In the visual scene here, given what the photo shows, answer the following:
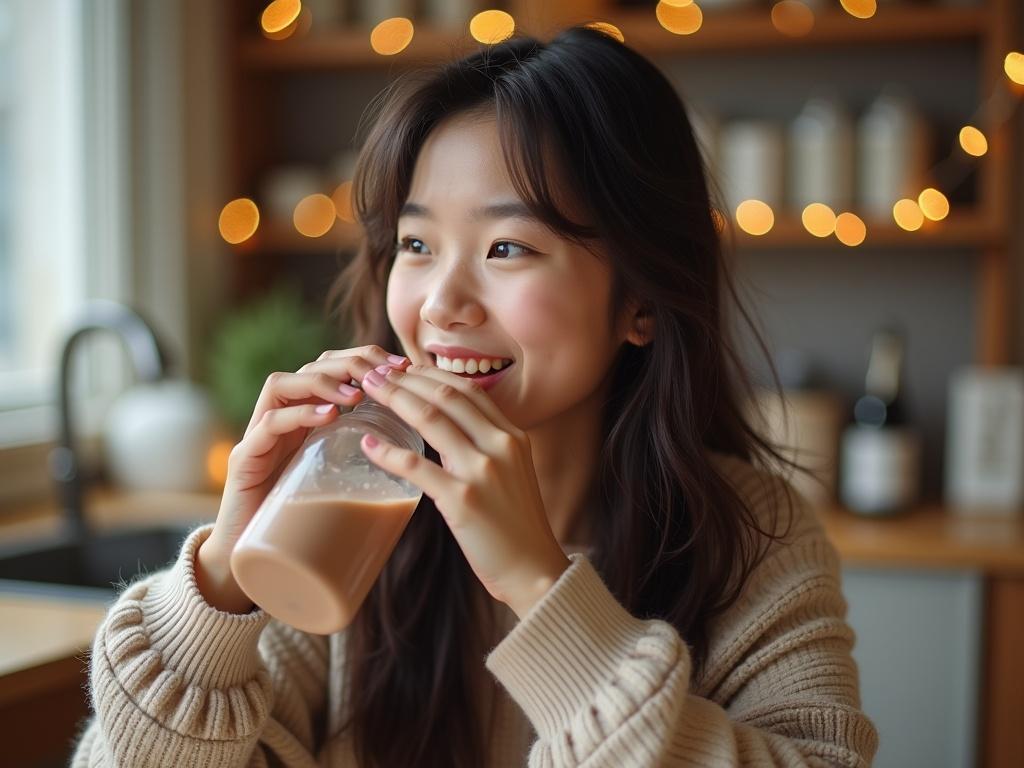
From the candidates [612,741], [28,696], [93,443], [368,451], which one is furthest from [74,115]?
[612,741]

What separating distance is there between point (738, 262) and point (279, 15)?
1.17 metres

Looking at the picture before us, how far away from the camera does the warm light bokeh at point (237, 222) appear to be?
99.0 inches

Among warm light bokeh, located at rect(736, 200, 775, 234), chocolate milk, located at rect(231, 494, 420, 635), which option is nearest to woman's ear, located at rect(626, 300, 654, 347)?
chocolate milk, located at rect(231, 494, 420, 635)

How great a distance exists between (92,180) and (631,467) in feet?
5.32

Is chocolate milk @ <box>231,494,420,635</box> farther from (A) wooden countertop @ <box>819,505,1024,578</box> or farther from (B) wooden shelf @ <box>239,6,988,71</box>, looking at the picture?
(B) wooden shelf @ <box>239,6,988,71</box>

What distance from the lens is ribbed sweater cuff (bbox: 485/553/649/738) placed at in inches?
32.1

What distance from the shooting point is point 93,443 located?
88.7 inches

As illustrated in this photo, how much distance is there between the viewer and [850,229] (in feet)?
7.00

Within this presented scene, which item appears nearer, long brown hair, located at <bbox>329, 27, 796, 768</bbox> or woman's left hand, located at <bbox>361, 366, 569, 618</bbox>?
woman's left hand, located at <bbox>361, 366, 569, 618</bbox>

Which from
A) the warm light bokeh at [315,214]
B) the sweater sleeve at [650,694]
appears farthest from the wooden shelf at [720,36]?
the sweater sleeve at [650,694]

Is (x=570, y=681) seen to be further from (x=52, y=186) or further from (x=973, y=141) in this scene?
(x=52, y=186)

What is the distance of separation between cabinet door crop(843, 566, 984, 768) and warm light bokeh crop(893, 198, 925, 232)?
689 millimetres

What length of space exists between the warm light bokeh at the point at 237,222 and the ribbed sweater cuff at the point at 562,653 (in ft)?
6.12

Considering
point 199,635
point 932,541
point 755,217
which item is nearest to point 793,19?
point 755,217
